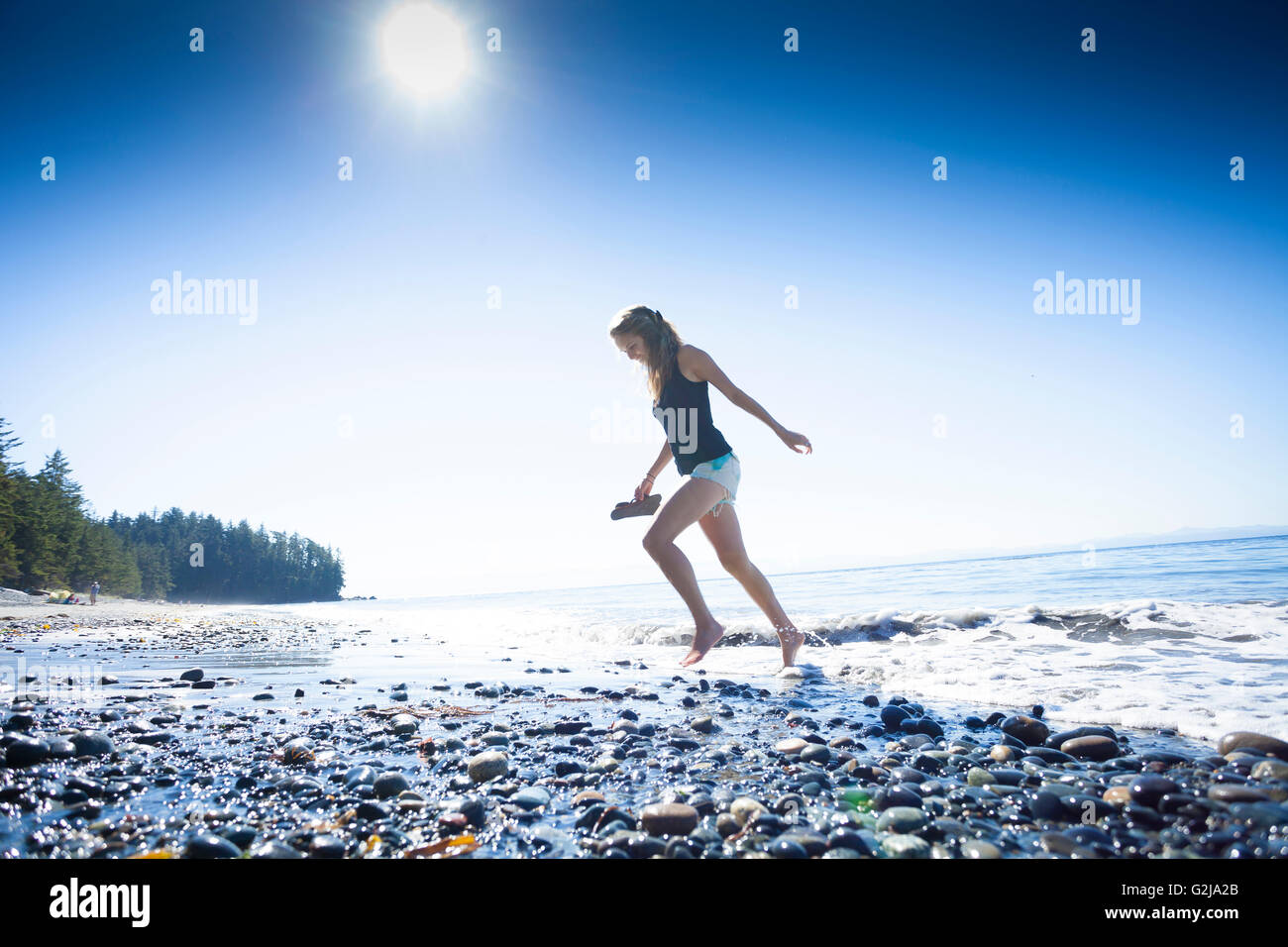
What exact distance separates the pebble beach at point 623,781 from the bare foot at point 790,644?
121cm

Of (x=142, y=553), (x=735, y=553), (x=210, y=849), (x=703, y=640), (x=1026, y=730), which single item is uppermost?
(x=735, y=553)

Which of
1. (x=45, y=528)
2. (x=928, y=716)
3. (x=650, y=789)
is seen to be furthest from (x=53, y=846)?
(x=45, y=528)

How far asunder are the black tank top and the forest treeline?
102ft

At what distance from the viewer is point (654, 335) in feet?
17.8

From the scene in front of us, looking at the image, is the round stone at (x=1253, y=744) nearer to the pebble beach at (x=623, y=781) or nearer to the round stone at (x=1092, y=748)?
the pebble beach at (x=623, y=781)

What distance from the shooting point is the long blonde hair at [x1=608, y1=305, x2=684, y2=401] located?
17.8 ft

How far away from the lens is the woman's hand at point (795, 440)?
15.5ft

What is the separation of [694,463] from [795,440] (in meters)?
0.93

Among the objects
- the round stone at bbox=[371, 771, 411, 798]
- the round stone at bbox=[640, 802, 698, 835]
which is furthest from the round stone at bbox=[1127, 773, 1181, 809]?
the round stone at bbox=[371, 771, 411, 798]

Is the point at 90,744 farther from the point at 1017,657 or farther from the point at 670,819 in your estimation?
the point at 1017,657

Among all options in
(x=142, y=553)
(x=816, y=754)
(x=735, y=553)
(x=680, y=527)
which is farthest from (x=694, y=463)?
(x=142, y=553)

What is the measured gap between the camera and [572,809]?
214cm

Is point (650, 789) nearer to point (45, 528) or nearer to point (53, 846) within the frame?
point (53, 846)
